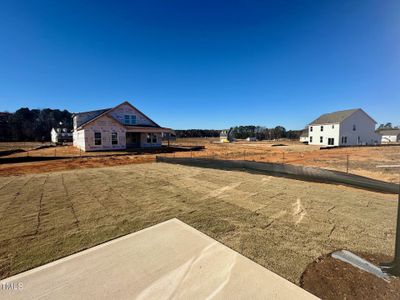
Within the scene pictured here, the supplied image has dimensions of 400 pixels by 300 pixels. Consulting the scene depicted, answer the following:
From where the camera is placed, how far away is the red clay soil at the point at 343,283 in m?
1.77

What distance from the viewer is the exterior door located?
22966 mm

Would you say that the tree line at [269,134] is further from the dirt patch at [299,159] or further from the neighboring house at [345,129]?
the dirt patch at [299,159]

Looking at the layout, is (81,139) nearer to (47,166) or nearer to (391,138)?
(47,166)

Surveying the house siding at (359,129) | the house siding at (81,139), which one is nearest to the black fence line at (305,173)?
the house siding at (81,139)

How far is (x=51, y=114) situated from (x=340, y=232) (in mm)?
73918

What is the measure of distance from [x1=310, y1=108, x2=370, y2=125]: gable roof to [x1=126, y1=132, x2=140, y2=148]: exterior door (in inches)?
1225

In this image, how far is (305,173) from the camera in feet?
20.8

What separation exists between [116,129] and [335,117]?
3470 cm

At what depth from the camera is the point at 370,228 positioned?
9.93 ft

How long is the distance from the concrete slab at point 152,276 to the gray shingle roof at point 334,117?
35.7 m

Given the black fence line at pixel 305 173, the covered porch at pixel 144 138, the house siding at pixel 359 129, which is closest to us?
the black fence line at pixel 305 173

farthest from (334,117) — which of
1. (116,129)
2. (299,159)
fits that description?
(116,129)

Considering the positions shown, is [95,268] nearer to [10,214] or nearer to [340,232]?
[10,214]

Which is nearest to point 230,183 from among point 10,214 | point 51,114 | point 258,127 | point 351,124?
point 10,214
